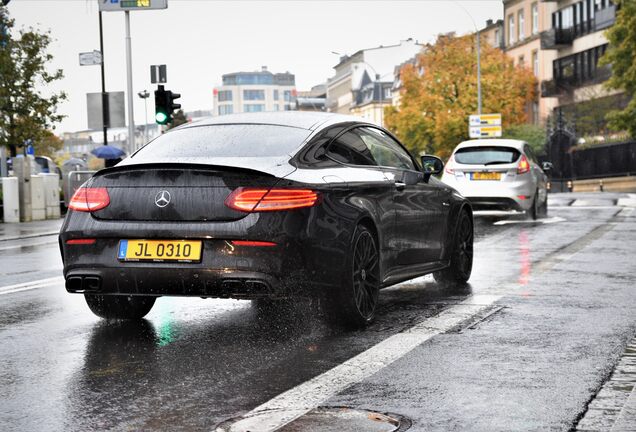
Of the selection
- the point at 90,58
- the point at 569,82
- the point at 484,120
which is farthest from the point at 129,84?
the point at 569,82

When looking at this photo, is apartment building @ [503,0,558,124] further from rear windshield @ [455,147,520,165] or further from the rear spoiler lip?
the rear spoiler lip

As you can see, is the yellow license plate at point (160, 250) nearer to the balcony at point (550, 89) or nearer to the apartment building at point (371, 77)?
the balcony at point (550, 89)

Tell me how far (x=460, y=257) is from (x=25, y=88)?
32343mm

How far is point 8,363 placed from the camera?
6574 mm

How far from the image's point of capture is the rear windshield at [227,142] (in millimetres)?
7648

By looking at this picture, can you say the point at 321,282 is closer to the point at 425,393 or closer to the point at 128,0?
the point at 425,393

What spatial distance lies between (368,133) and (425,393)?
3628 mm

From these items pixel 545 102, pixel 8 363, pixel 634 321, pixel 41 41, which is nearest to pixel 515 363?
pixel 634 321

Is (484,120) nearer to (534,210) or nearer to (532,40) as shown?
(532,40)

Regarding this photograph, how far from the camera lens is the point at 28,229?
78.1 ft

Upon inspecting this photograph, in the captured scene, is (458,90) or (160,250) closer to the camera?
(160,250)

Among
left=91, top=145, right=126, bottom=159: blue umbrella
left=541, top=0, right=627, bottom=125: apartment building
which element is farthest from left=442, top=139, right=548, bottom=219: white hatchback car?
left=541, top=0, right=627, bottom=125: apartment building

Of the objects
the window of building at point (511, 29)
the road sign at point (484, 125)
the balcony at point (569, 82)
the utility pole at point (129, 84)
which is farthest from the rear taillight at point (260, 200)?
the window of building at point (511, 29)

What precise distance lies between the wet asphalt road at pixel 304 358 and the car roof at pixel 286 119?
1.40 meters
